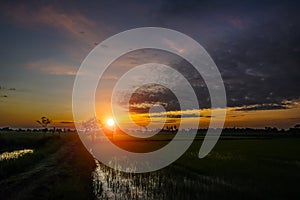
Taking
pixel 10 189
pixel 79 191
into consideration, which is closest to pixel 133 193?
pixel 79 191

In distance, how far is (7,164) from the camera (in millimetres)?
20234

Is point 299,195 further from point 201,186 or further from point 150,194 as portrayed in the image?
point 150,194

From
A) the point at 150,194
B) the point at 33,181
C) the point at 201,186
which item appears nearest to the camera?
the point at 150,194

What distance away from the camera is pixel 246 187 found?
1391cm

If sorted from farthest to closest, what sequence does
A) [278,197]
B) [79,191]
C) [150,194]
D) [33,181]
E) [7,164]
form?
[7,164] → [33,181] → [150,194] → [79,191] → [278,197]

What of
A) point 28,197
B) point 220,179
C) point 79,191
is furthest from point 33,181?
point 220,179

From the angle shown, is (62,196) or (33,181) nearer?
(62,196)

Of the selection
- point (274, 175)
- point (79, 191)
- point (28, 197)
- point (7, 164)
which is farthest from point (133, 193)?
point (7, 164)

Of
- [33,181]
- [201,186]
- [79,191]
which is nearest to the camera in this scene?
[79,191]

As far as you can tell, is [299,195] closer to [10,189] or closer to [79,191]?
[79,191]

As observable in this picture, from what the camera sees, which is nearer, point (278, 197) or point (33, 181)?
point (278, 197)

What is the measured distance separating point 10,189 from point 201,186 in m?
9.58

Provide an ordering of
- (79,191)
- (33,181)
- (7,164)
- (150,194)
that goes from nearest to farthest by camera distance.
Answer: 1. (79,191)
2. (150,194)
3. (33,181)
4. (7,164)

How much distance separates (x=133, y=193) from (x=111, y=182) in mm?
3656
